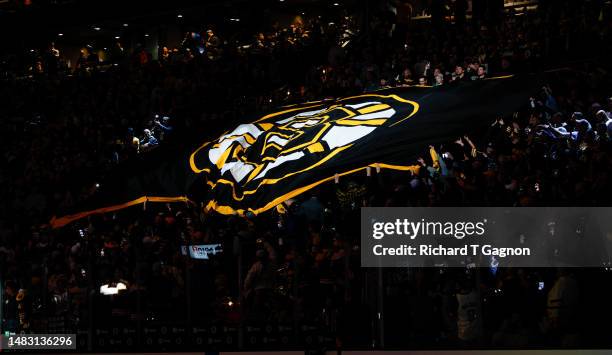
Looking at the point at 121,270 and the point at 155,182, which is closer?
the point at 121,270

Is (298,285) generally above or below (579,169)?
below

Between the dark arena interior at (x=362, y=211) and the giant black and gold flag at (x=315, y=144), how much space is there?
0.04 metres

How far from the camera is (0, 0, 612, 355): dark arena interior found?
39.2 ft

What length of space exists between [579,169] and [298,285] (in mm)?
4079

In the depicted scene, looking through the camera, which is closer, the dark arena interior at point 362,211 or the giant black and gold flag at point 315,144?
the dark arena interior at point 362,211

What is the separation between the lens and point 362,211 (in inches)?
492

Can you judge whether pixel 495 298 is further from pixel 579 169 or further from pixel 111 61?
pixel 111 61

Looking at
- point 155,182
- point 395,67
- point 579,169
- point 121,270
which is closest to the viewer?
point 579,169

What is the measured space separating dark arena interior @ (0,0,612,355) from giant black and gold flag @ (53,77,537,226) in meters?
0.04

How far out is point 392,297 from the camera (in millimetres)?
12336

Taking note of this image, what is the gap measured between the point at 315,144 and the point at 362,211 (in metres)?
2.53

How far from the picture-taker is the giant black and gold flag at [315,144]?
45.7 ft

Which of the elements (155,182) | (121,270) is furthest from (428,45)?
(121,270)

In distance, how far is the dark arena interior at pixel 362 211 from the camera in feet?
39.2
